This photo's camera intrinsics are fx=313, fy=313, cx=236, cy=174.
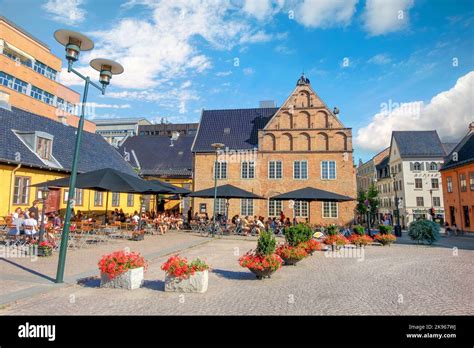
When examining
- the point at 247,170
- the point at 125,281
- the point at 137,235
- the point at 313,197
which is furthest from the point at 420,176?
the point at 125,281

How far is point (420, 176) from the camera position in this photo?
173 ft

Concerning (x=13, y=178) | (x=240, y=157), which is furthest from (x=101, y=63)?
(x=240, y=157)

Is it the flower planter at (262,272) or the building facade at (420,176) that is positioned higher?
the building facade at (420,176)

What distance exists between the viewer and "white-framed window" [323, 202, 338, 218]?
2852 centimetres

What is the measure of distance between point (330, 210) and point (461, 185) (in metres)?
15.7

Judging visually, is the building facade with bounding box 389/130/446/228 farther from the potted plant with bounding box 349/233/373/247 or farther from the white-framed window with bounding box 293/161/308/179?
the potted plant with bounding box 349/233/373/247

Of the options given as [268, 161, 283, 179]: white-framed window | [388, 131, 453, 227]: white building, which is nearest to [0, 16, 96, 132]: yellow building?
[268, 161, 283, 179]: white-framed window

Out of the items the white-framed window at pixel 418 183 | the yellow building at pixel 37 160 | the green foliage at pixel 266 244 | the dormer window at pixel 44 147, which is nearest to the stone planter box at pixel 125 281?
the green foliage at pixel 266 244

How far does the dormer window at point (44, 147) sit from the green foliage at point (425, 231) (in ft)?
80.1

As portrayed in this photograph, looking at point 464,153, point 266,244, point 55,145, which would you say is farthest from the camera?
point 464,153

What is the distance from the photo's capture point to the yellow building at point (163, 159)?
38438 millimetres

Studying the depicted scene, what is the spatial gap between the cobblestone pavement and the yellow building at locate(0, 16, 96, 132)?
94.2ft

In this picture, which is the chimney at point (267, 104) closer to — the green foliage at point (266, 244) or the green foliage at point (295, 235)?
the green foliage at point (295, 235)

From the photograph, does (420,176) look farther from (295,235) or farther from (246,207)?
(295,235)
